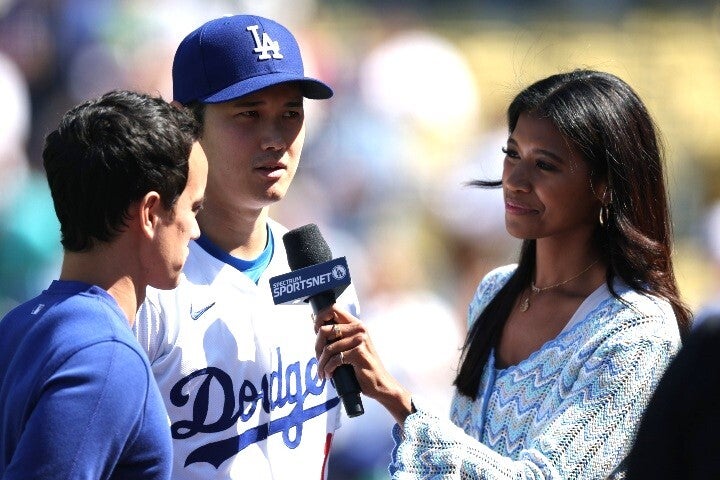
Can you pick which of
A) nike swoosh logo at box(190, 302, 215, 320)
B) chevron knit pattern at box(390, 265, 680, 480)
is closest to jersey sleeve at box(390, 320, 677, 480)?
chevron knit pattern at box(390, 265, 680, 480)

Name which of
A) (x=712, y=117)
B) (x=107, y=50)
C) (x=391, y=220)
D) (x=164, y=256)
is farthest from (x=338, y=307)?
(x=712, y=117)

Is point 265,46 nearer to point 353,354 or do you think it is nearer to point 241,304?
point 241,304

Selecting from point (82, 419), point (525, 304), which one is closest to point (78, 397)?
point (82, 419)

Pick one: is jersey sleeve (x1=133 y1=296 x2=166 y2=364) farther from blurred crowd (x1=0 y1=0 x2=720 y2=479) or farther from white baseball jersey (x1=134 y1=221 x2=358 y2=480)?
blurred crowd (x1=0 y1=0 x2=720 y2=479)

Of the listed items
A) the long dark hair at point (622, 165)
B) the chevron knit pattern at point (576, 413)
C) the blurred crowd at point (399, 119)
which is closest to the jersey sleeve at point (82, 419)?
the chevron knit pattern at point (576, 413)

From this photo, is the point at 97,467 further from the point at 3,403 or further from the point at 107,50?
the point at 107,50

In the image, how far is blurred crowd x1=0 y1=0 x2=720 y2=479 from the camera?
254 inches

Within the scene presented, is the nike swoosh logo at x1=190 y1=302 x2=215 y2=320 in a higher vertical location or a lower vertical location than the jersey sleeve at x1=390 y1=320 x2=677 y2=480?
higher

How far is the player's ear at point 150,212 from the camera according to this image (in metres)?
2.17

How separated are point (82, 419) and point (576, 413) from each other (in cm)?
124

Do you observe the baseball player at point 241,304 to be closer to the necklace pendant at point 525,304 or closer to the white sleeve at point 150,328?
the white sleeve at point 150,328

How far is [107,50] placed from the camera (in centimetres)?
688

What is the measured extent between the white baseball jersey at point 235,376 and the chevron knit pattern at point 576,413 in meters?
0.27

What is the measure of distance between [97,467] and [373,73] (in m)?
6.52
